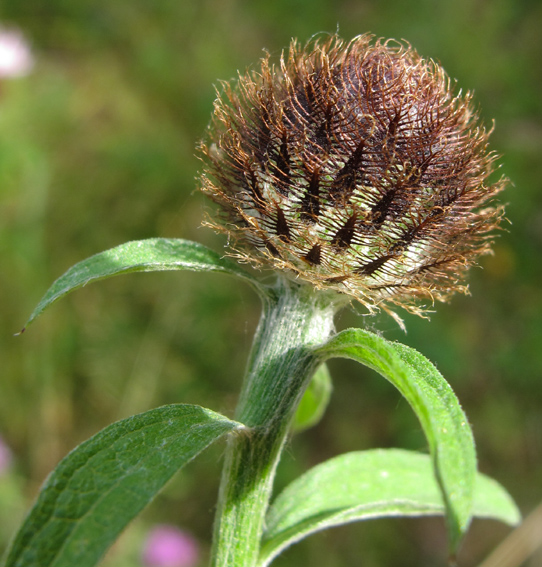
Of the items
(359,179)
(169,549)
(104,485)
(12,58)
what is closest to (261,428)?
(104,485)

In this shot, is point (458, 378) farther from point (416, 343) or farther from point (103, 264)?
point (103, 264)

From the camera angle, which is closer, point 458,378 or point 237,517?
point 237,517

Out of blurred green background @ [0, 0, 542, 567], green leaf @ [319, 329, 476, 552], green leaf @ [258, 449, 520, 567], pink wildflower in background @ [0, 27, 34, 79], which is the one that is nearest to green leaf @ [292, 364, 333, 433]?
green leaf @ [258, 449, 520, 567]

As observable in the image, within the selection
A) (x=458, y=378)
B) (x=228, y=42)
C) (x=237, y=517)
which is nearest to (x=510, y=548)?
(x=458, y=378)

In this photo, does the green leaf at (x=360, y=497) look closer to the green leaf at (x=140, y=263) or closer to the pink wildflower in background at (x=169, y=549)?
the green leaf at (x=140, y=263)

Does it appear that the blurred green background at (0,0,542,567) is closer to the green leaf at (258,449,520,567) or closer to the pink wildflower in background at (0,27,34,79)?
the pink wildflower in background at (0,27,34,79)

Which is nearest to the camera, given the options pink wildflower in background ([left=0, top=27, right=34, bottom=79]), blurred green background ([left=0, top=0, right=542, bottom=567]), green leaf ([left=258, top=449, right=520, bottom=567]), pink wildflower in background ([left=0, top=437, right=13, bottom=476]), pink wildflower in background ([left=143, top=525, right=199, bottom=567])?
green leaf ([left=258, top=449, right=520, bottom=567])

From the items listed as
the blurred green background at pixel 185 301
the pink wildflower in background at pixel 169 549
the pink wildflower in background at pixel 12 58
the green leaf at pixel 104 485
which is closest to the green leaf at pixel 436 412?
the green leaf at pixel 104 485
